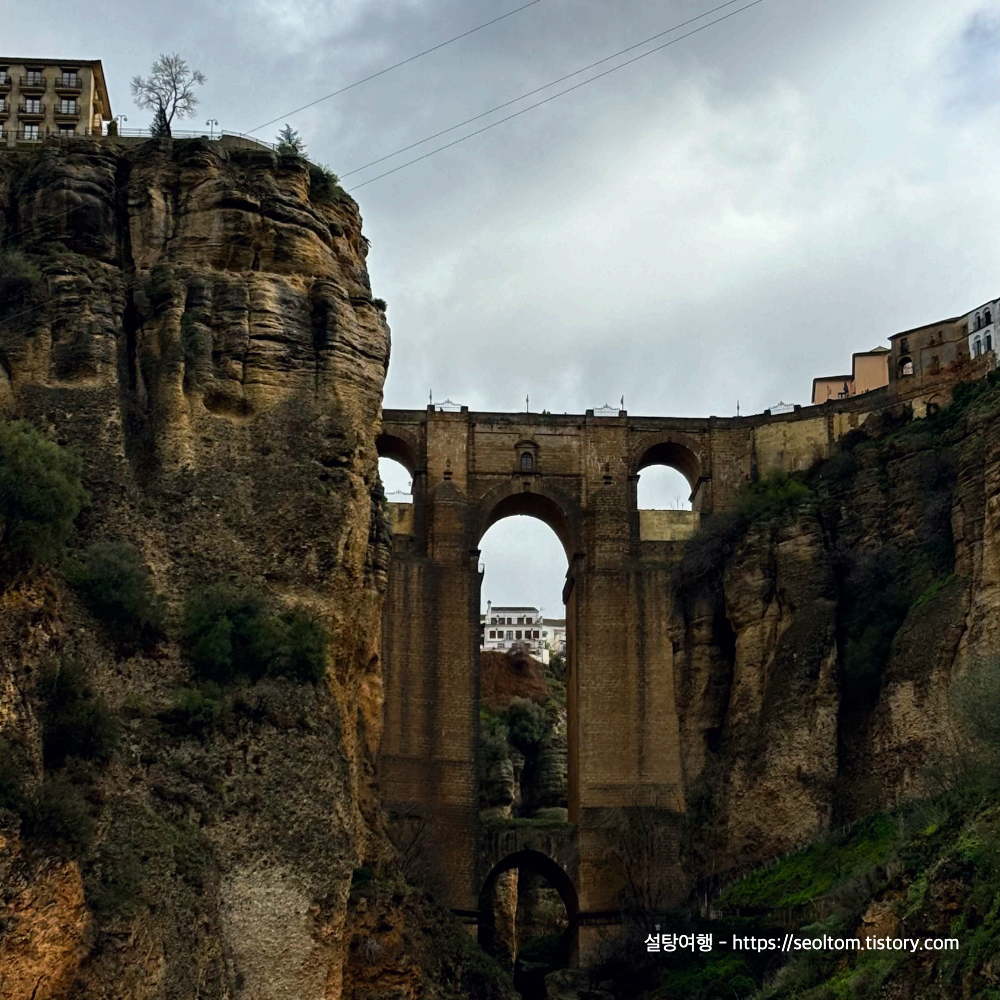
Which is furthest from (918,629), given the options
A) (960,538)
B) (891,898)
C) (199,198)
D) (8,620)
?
(8,620)

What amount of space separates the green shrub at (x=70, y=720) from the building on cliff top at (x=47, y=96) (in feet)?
81.2

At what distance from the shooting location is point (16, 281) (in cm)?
3103

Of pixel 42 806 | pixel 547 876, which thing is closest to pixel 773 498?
pixel 547 876

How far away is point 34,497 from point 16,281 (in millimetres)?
6133

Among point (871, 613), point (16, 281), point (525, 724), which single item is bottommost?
point (525, 724)

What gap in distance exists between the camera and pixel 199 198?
1324 inches

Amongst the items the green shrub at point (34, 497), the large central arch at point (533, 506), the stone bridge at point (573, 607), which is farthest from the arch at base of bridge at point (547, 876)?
the green shrub at point (34, 497)

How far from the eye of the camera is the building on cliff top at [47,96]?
154ft

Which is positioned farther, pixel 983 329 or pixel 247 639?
pixel 983 329

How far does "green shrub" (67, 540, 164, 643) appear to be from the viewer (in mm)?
27156

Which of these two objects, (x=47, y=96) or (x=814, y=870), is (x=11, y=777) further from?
(x=47, y=96)

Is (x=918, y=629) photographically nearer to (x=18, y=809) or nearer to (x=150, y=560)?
(x=150, y=560)

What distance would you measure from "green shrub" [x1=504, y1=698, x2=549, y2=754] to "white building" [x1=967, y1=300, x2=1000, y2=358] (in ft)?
55.8

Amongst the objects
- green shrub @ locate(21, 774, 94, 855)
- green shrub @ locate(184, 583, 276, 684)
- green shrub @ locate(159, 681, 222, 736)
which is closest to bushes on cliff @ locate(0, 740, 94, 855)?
green shrub @ locate(21, 774, 94, 855)
